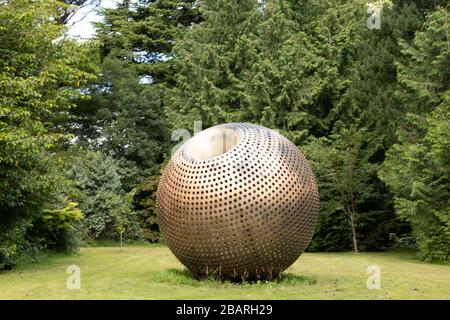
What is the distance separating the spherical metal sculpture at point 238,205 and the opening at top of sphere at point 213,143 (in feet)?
0.06

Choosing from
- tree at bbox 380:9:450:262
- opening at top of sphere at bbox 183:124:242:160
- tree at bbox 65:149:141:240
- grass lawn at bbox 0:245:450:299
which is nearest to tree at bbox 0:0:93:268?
grass lawn at bbox 0:245:450:299

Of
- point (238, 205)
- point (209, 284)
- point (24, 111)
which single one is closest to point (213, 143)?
point (238, 205)

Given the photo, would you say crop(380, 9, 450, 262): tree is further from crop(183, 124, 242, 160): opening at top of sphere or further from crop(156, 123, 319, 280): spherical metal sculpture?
crop(183, 124, 242, 160): opening at top of sphere

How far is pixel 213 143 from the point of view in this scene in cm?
1014

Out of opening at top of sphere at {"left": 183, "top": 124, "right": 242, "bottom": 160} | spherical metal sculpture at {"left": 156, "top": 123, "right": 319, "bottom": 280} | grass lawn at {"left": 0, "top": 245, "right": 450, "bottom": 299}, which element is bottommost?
grass lawn at {"left": 0, "top": 245, "right": 450, "bottom": 299}

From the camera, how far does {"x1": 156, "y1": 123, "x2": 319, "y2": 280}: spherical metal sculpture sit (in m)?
9.36

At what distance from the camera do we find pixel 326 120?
2533 cm

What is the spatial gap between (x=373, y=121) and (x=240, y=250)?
1483 cm

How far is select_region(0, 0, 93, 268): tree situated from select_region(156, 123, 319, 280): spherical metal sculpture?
4.09m

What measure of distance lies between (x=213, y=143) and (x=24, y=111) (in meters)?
4.65

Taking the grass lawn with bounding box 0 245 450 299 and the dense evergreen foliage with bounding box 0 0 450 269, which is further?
the dense evergreen foliage with bounding box 0 0 450 269

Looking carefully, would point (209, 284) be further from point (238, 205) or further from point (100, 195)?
point (100, 195)

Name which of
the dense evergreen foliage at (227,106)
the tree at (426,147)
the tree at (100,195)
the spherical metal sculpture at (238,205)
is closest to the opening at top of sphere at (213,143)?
the spherical metal sculpture at (238,205)
